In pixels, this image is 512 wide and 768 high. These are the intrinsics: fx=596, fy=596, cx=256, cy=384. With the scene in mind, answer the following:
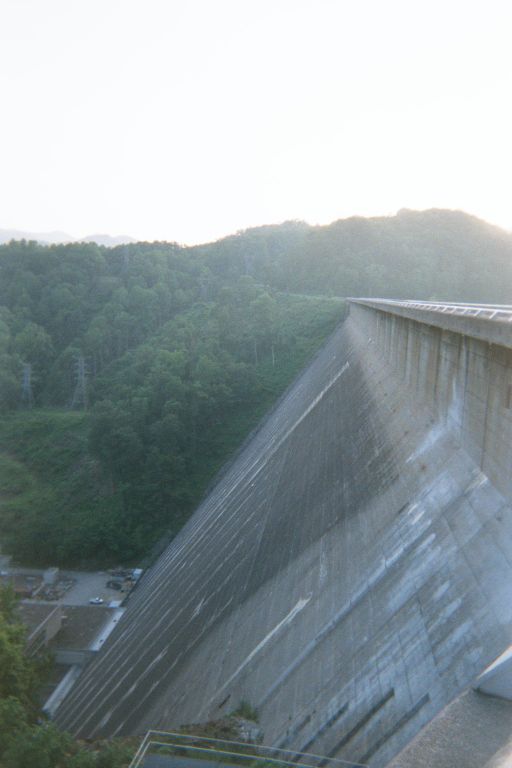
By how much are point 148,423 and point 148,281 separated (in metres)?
29.1

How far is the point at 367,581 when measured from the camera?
6.54m

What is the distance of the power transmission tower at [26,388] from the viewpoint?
46.6m

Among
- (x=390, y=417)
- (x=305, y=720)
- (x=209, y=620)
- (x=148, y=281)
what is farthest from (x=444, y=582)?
(x=148, y=281)

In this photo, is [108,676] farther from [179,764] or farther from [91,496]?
[91,496]

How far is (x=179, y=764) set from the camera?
476 centimetres

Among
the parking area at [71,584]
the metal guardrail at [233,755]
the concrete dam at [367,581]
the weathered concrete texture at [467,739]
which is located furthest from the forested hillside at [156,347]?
the weathered concrete texture at [467,739]

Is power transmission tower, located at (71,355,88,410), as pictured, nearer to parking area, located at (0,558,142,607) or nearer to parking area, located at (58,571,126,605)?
parking area, located at (0,558,142,607)

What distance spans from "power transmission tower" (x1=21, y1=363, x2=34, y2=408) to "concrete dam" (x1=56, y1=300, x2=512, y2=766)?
35934 millimetres

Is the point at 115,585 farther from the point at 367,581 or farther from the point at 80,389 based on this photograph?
the point at 80,389

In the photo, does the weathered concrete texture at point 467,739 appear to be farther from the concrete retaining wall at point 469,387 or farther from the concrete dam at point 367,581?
the concrete retaining wall at point 469,387

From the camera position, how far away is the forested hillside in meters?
31.6

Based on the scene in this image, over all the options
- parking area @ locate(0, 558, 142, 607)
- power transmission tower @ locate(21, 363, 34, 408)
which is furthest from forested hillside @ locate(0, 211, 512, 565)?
parking area @ locate(0, 558, 142, 607)

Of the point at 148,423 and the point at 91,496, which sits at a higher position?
the point at 148,423

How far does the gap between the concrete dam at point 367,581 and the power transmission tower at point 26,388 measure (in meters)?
35.9
